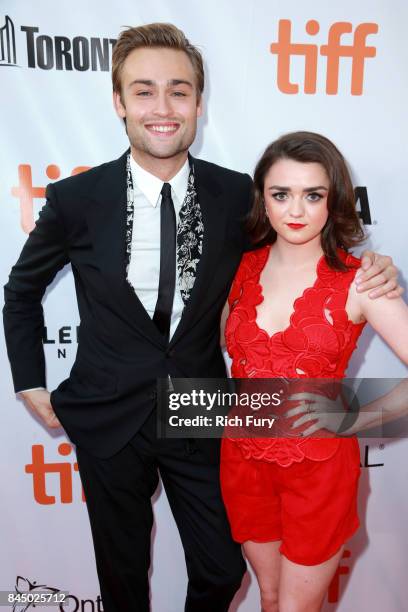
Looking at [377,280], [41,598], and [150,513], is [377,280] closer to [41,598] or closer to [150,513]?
[150,513]

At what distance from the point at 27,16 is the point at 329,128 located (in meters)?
1.13

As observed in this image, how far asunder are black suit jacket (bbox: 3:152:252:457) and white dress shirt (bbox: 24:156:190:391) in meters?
0.04

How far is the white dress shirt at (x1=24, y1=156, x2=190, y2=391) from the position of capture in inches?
58.9

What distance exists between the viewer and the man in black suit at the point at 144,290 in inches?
58.8

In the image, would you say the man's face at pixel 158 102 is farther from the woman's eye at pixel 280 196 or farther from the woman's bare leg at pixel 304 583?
the woman's bare leg at pixel 304 583

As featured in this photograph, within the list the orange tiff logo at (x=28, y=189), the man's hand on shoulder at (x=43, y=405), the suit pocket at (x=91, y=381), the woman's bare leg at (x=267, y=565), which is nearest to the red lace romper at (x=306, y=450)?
the woman's bare leg at (x=267, y=565)

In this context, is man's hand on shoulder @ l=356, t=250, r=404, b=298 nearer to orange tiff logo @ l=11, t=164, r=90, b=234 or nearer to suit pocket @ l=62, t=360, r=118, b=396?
suit pocket @ l=62, t=360, r=118, b=396

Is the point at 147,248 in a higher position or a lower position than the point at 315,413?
higher

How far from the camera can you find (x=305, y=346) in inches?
52.8

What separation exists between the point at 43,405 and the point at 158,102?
1.01 metres

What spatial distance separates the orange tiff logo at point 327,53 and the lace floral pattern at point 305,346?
0.81 meters

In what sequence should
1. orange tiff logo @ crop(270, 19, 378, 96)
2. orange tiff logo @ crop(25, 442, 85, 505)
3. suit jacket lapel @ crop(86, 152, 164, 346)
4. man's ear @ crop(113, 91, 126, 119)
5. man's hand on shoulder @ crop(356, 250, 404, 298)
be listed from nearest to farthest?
1. man's hand on shoulder @ crop(356, 250, 404, 298)
2. suit jacket lapel @ crop(86, 152, 164, 346)
3. man's ear @ crop(113, 91, 126, 119)
4. orange tiff logo @ crop(270, 19, 378, 96)
5. orange tiff logo @ crop(25, 442, 85, 505)

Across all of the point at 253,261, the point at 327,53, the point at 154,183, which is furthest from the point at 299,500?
the point at 327,53

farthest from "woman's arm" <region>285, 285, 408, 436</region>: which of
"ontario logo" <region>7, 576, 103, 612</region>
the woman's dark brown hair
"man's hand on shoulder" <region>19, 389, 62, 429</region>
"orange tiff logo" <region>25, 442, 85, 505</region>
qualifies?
"ontario logo" <region>7, 576, 103, 612</region>
